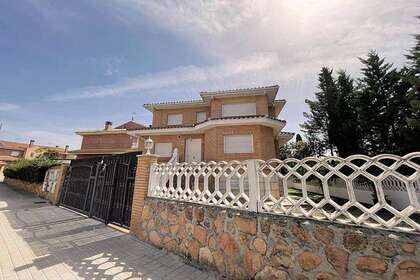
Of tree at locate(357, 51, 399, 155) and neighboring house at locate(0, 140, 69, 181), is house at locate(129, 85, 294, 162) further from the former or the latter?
neighboring house at locate(0, 140, 69, 181)

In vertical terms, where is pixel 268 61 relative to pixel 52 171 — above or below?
above

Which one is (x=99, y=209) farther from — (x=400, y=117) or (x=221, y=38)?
(x=400, y=117)

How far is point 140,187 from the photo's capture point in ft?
16.9

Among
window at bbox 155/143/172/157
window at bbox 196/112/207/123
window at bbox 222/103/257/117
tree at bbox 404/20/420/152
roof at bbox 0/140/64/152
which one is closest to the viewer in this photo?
tree at bbox 404/20/420/152

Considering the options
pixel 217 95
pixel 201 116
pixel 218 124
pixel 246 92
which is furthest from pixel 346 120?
pixel 201 116

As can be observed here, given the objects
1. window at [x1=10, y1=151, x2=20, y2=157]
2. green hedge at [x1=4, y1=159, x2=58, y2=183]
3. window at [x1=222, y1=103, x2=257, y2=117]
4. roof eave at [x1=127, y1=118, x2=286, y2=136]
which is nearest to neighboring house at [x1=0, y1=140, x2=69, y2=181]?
window at [x1=10, y1=151, x2=20, y2=157]

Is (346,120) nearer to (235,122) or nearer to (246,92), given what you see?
(246,92)

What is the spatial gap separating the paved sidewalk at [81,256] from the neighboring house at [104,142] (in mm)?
20995

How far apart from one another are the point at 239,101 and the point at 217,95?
197cm

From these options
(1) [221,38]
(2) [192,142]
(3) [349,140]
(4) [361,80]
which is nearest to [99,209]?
(1) [221,38]

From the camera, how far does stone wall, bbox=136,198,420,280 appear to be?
Answer: 1.86 metres

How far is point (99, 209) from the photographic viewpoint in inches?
269

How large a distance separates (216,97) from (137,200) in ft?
40.0

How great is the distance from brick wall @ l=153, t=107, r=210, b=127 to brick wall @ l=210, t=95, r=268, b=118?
189cm
